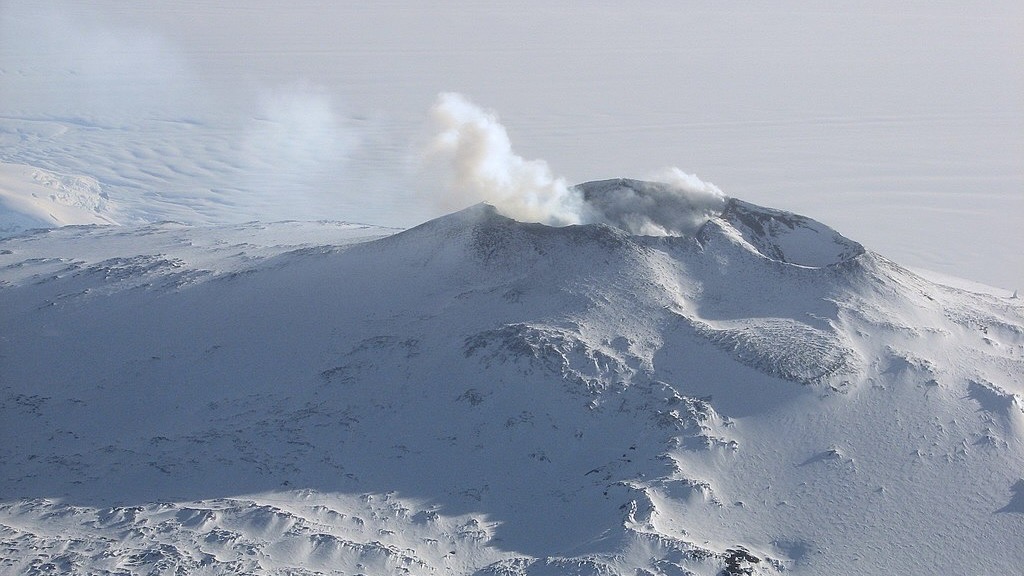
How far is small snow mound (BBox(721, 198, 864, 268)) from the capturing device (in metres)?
77.7

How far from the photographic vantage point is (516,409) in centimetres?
→ 6050

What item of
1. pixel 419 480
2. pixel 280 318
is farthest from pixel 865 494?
pixel 280 318

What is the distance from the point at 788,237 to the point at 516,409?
3278 centimetres

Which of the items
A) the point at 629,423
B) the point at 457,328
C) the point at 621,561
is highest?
the point at 457,328

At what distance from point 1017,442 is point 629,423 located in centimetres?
2498

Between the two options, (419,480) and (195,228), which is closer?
(419,480)

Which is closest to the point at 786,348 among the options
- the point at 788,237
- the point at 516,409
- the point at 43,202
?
the point at 788,237

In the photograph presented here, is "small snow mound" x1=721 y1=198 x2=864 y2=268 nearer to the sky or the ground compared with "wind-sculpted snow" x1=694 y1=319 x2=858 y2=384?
nearer to the sky

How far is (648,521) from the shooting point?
50531 millimetres

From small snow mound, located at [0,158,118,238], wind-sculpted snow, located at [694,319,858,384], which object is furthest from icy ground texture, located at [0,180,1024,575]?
small snow mound, located at [0,158,118,238]

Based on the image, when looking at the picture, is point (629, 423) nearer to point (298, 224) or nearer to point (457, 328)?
point (457, 328)

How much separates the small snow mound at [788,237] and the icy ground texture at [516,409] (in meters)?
0.26

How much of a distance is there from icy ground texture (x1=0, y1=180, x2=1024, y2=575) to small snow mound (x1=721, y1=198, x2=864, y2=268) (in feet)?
0.87

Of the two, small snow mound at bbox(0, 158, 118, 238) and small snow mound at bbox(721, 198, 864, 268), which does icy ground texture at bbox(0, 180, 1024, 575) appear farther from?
small snow mound at bbox(0, 158, 118, 238)
